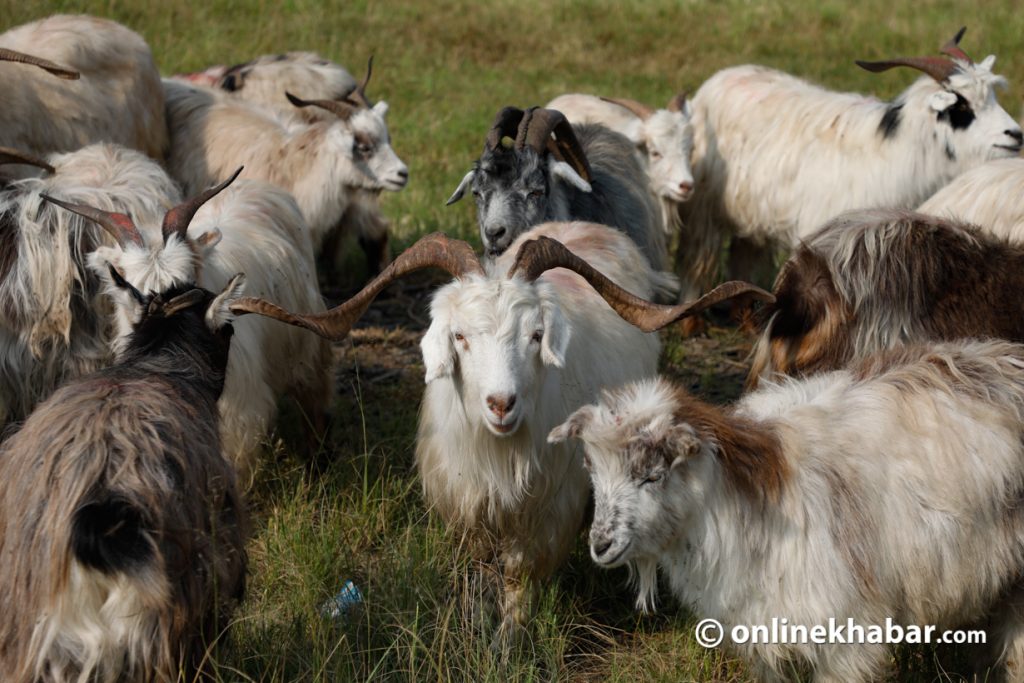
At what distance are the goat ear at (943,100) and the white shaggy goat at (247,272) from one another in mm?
4202

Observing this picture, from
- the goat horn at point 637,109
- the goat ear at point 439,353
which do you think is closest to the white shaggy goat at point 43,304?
the goat ear at point 439,353

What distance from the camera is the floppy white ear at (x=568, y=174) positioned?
274 inches

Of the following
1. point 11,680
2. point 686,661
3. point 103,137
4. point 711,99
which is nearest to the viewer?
point 11,680

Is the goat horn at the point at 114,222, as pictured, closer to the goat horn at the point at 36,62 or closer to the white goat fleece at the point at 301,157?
the goat horn at the point at 36,62

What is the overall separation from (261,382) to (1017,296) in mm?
3496

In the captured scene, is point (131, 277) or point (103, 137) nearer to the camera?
point (131, 277)

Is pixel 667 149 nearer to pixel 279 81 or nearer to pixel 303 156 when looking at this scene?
pixel 303 156

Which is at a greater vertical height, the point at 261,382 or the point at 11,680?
the point at 11,680

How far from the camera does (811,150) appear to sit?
879cm

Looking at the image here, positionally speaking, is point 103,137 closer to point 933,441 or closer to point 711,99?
point 711,99

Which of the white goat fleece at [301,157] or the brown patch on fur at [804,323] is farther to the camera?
the white goat fleece at [301,157]

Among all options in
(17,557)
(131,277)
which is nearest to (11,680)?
(17,557)

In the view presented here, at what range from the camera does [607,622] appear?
17.5 ft

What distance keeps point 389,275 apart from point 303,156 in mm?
4207
